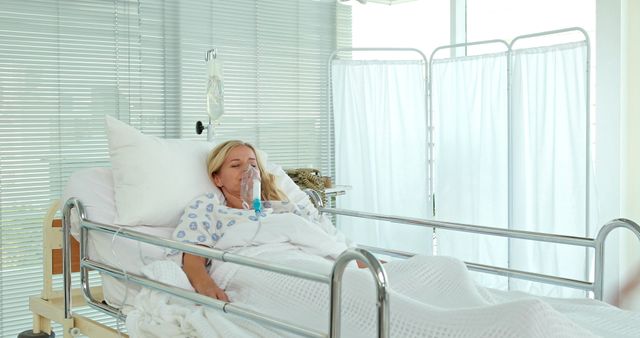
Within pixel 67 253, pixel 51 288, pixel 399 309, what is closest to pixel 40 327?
pixel 51 288

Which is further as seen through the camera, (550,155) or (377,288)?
(550,155)


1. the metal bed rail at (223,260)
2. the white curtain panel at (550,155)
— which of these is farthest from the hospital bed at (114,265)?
the white curtain panel at (550,155)

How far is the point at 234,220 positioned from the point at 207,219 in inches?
3.8

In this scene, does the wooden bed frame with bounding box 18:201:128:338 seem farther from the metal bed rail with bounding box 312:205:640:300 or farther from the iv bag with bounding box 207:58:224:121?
the metal bed rail with bounding box 312:205:640:300

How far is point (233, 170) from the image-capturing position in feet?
9.48

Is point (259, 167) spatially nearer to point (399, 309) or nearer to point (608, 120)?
point (399, 309)

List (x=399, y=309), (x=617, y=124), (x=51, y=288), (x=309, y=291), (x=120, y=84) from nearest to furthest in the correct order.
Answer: (x=399, y=309) → (x=309, y=291) → (x=51, y=288) → (x=617, y=124) → (x=120, y=84)

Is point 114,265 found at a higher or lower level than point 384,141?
lower

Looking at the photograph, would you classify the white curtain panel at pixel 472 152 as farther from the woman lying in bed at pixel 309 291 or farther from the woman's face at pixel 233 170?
the woman's face at pixel 233 170

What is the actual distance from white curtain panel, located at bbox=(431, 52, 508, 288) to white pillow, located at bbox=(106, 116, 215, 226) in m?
1.89

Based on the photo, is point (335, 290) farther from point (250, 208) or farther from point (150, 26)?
point (150, 26)

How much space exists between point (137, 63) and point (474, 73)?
6.05 ft

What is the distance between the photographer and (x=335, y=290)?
161 centimetres

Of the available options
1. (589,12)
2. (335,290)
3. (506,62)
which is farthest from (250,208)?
(589,12)
